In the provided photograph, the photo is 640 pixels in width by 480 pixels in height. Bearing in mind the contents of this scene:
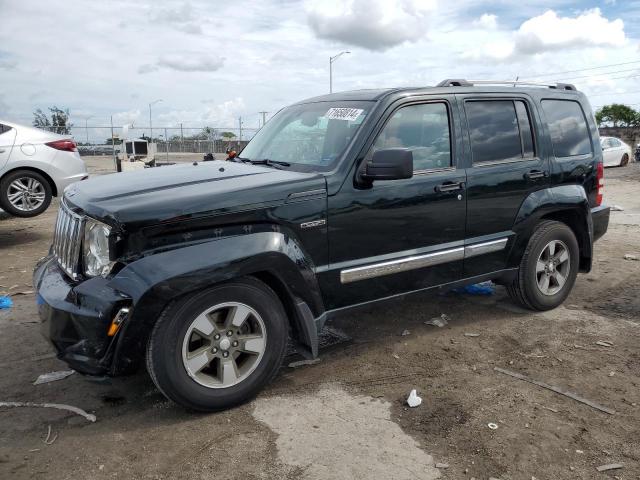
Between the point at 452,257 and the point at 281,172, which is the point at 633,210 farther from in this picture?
the point at 281,172

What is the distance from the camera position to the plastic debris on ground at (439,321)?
4.76 m

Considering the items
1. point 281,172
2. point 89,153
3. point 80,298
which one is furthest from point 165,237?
point 89,153

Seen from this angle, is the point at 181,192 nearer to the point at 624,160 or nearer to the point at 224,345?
the point at 224,345

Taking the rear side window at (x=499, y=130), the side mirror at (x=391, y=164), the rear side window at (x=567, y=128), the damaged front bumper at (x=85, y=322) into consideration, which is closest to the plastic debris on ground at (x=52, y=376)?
the damaged front bumper at (x=85, y=322)

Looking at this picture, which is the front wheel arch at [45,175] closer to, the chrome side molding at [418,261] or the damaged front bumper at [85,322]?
the damaged front bumper at [85,322]

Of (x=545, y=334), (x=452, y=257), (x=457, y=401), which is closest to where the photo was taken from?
(x=457, y=401)

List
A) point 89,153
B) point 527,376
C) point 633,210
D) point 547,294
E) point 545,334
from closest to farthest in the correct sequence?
point 527,376 → point 545,334 → point 547,294 → point 633,210 → point 89,153

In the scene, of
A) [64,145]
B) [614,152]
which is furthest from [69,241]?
[614,152]

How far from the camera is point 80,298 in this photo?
3.00 m

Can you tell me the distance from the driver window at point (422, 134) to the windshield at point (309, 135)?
0.76ft

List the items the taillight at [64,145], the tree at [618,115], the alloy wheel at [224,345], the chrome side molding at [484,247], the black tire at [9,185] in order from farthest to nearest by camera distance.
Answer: the tree at [618,115]
the taillight at [64,145]
the black tire at [9,185]
the chrome side molding at [484,247]
the alloy wheel at [224,345]

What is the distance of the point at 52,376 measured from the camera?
3.80 meters

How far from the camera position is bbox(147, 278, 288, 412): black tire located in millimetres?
2990

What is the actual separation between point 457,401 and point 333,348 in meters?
1.14
